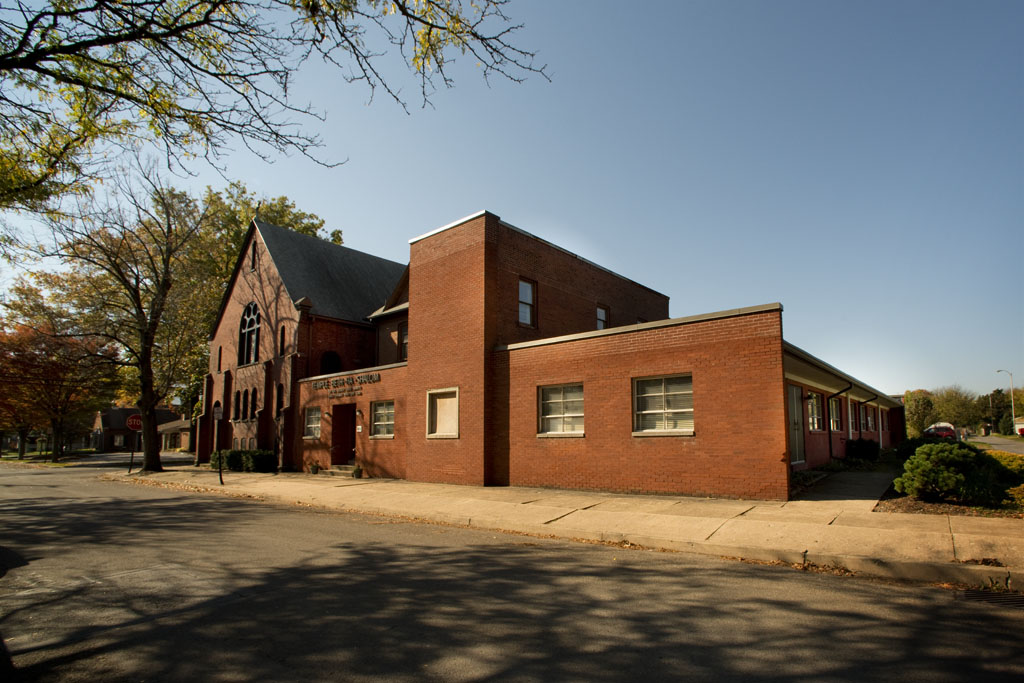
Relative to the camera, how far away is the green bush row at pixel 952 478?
10.1 meters

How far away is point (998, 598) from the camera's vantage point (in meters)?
6.13

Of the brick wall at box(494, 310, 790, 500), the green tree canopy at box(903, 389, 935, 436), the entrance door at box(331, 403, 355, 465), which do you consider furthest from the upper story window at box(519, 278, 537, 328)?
the green tree canopy at box(903, 389, 935, 436)

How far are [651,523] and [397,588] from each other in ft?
17.0

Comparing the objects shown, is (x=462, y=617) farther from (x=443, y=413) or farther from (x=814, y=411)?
(x=814, y=411)

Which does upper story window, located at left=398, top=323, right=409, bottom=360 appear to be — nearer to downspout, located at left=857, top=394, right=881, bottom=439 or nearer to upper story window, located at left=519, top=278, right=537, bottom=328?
upper story window, located at left=519, top=278, right=537, bottom=328

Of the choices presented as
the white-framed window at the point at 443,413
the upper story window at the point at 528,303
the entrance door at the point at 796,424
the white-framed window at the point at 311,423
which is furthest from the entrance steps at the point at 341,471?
the entrance door at the point at 796,424

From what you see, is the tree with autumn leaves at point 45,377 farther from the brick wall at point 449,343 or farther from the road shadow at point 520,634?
the road shadow at point 520,634

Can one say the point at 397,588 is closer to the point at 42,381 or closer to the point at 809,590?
the point at 809,590

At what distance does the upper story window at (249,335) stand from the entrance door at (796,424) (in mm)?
24946

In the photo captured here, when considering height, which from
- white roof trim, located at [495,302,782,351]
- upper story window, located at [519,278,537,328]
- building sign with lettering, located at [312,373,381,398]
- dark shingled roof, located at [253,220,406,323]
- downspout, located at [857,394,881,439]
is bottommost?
downspout, located at [857,394,881,439]

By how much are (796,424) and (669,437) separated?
639cm

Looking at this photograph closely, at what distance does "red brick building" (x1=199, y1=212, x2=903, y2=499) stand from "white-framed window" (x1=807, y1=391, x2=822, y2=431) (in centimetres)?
13

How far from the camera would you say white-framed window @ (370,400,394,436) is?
2111 centimetres

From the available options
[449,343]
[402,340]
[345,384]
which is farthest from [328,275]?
[449,343]
